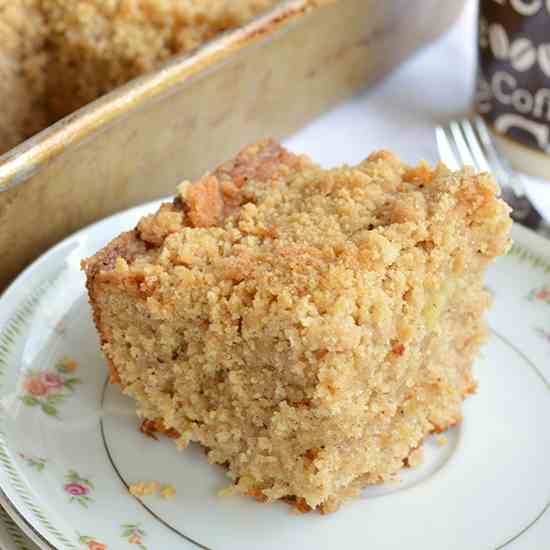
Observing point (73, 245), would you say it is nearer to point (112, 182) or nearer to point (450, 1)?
point (112, 182)

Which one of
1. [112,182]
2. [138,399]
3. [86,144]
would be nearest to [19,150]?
[86,144]

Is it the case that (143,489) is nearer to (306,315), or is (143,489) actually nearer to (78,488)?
(78,488)

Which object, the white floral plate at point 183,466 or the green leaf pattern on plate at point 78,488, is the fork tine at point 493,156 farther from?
the green leaf pattern on plate at point 78,488

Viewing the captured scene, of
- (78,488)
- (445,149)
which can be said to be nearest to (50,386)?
(78,488)

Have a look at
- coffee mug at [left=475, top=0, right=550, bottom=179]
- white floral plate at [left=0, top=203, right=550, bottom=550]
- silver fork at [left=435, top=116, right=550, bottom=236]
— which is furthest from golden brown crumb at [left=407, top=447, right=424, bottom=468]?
coffee mug at [left=475, top=0, right=550, bottom=179]

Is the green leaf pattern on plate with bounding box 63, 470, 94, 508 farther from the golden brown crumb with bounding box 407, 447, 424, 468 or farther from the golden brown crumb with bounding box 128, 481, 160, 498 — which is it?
the golden brown crumb with bounding box 407, 447, 424, 468

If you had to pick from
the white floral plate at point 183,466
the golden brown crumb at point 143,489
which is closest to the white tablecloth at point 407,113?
the white floral plate at point 183,466
